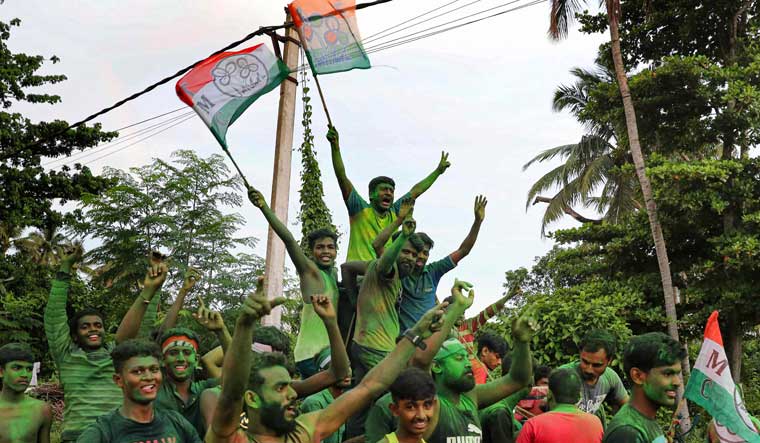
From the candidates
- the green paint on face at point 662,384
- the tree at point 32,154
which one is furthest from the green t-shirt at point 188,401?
the tree at point 32,154

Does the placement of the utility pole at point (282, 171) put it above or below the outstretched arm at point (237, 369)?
above

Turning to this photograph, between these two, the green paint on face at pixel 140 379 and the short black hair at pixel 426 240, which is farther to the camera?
the short black hair at pixel 426 240

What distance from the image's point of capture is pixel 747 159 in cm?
1734

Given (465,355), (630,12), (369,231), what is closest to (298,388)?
(465,355)

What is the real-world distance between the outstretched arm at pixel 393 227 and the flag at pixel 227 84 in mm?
2835

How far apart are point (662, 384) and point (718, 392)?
0.67 m

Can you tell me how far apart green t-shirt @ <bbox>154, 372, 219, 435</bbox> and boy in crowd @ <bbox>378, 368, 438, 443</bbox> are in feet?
4.47

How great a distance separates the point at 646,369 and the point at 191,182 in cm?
2259

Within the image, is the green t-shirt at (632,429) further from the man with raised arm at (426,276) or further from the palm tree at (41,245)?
the palm tree at (41,245)

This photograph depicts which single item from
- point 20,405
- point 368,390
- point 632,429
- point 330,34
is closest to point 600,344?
point 632,429

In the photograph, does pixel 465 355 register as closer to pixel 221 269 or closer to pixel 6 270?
pixel 221 269

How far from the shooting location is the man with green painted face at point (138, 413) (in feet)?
13.9

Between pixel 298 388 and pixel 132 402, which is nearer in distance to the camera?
pixel 132 402

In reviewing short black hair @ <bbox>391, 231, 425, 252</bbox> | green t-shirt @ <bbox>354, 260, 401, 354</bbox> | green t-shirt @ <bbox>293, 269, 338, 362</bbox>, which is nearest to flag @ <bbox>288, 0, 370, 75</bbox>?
green t-shirt @ <bbox>293, 269, 338, 362</bbox>
